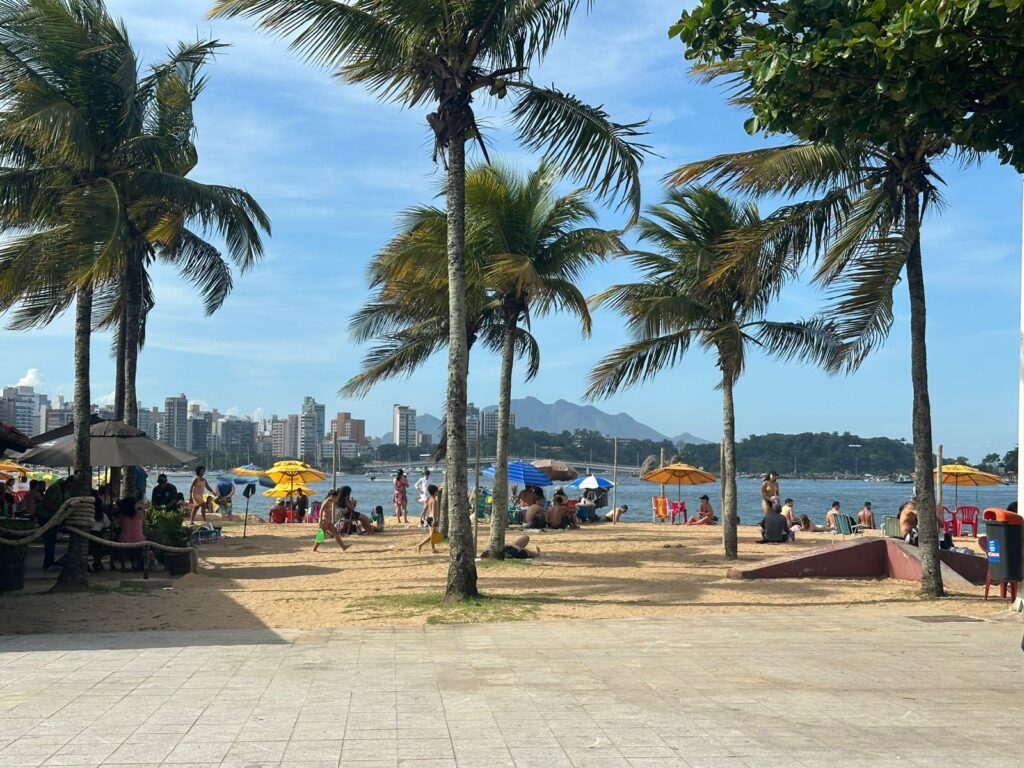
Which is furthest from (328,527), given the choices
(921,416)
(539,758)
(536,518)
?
(539,758)

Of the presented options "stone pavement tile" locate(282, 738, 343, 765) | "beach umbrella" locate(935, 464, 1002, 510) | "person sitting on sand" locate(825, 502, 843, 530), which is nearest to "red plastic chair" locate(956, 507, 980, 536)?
"beach umbrella" locate(935, 464, 1002, 510)

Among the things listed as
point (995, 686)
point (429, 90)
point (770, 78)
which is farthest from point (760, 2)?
point (429, 90)

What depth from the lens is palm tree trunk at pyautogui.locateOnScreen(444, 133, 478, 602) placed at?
11.5 meters

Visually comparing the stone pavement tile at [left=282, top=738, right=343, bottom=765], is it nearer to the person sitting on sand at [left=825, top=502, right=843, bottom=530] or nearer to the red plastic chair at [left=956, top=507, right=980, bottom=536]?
the person sitting on sand at [left=825, top=502, right=843, bottom=530]

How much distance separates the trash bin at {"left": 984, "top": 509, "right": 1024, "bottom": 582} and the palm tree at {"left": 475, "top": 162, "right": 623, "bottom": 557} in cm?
751

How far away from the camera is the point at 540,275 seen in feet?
56.1

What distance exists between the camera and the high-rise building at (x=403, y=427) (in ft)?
298

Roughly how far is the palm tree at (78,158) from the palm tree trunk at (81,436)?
0.02m

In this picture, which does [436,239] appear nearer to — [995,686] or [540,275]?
[540,275]

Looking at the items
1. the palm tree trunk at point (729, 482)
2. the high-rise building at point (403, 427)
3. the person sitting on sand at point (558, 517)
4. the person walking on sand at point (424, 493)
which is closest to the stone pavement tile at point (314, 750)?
the palm tree trunk at point (729, 482)

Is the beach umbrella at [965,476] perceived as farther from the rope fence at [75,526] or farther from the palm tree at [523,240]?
the rope fence at [75,526]

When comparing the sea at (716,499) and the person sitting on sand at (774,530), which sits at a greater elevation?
the person sitting on sand at (774,530)

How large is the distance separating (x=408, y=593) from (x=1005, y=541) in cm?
704

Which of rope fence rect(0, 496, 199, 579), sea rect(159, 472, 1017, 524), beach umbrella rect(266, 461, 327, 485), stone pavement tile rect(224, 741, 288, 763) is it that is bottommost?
sea rect(159, 472, 1017, 524)
